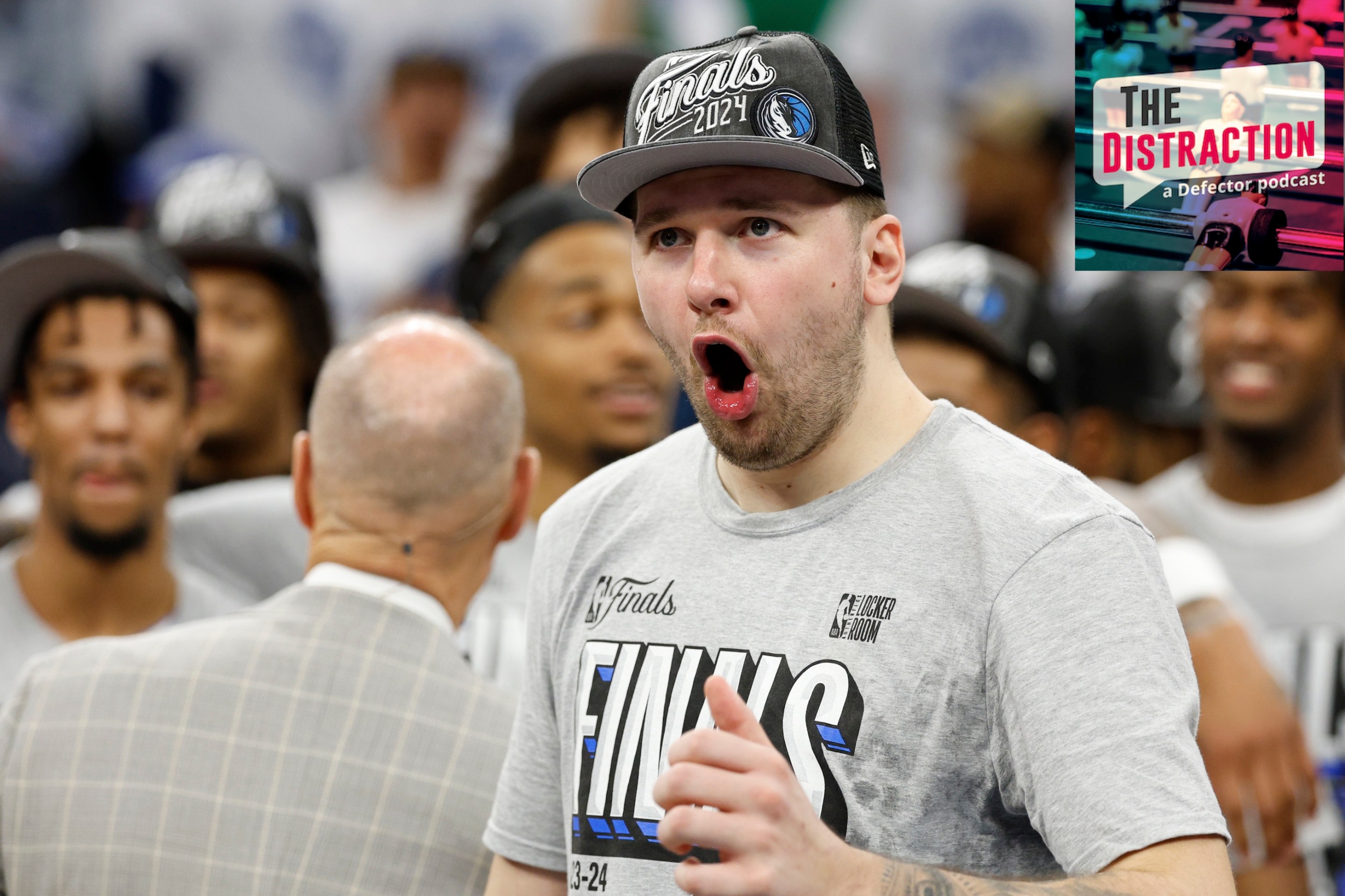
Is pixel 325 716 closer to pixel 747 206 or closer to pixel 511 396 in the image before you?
pixel 511 396

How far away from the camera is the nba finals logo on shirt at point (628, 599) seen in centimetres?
204

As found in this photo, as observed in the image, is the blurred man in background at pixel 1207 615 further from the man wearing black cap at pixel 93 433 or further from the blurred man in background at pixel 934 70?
the man wearing black cap at pixel 93 433

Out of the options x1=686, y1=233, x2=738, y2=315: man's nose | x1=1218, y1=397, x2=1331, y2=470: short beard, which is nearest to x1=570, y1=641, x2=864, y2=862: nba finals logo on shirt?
x1=686, y1=233, x2=738, y2=315: man's nose

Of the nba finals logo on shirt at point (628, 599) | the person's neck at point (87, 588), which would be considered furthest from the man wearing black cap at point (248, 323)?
the nba finals logo on shirt at point (628, 599)

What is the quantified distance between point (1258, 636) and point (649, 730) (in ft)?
9.97

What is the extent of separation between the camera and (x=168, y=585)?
388 cm

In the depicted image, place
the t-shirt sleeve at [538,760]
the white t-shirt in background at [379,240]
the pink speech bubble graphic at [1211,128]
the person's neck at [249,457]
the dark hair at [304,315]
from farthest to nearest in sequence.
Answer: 1. the white t-shirt in background at [379,240]
2. the dark hair at [304,315]
3. the person's neck at [249,457]
4. the t-shirt sleeve at [538,760]
5. the pink speech bubble graphic at [1211,128]

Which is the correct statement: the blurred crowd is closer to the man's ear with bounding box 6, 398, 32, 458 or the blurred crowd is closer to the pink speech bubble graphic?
the man's ear with bounding box 6, 398, 32, 458

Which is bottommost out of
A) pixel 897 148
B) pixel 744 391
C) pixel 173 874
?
pixel 897 148

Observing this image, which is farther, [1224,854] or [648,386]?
[648,386]

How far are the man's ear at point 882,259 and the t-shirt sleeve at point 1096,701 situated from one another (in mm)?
388

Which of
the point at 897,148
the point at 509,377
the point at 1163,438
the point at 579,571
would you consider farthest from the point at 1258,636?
the point at 897,148

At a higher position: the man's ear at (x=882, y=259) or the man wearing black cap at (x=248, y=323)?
the man's ear at (x=882, y=259)

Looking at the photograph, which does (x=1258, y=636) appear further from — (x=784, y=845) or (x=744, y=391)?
(x=784, y=845)
